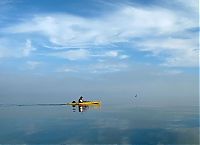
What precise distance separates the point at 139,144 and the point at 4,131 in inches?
1001

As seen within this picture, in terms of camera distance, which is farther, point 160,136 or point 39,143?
point 160,136

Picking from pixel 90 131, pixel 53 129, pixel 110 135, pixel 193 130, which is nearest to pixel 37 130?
pixel 53 129

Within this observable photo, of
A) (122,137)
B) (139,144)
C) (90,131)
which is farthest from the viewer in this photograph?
(90,131)

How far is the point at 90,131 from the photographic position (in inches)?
2405

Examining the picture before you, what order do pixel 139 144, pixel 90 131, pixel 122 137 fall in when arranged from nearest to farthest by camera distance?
pixel 139 144 < pixel 122 137 < pixel 90 131

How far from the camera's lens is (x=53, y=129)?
63562 mm

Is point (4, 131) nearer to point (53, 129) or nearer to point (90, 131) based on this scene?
point (53, 129)

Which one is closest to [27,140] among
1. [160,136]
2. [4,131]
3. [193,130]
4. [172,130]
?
[4,131]

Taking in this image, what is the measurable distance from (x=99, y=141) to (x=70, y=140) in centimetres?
446

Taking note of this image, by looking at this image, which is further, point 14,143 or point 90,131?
point 90,131

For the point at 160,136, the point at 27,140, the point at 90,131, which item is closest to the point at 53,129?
the point at 90,131

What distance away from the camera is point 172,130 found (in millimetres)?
63375

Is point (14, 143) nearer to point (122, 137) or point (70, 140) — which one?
point (70, 140)

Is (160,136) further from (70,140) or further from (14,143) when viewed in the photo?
(14,143)
